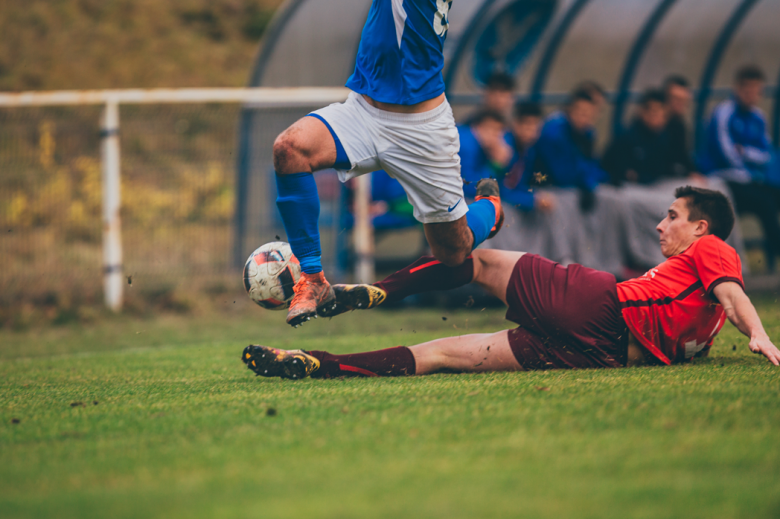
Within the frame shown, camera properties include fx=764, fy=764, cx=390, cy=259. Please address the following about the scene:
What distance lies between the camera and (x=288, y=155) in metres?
3.72

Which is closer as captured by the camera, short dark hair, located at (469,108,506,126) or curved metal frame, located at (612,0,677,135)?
short dark hair, located at (469,108,506,126)

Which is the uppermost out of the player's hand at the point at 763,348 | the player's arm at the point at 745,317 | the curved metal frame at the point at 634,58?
the curved metal frame at the point at 634,58

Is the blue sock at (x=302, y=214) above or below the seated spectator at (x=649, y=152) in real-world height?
below

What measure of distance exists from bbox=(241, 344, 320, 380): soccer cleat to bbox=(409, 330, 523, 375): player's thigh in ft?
1.90

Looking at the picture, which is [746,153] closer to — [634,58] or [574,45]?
[634,58]

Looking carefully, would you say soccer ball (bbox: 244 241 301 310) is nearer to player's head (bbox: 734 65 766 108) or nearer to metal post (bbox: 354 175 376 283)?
metal post (bbox: 354 175 376 283)

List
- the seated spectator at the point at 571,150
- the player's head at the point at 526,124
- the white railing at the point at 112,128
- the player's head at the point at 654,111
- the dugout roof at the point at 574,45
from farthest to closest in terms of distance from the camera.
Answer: the dugout roof at the point at 574,45 → the player's head at the point at 654,111 → the white railing at the point at 112,128 → the seated spectator at the point at 571,150 → the player's head at the point at 526,124

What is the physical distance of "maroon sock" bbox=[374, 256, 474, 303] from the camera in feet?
13.6

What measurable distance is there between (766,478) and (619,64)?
9796mm

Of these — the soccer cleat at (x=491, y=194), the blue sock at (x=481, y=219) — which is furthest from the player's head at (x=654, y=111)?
the blue sock at (x=481, y=219)

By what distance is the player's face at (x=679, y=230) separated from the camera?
4.08 meters

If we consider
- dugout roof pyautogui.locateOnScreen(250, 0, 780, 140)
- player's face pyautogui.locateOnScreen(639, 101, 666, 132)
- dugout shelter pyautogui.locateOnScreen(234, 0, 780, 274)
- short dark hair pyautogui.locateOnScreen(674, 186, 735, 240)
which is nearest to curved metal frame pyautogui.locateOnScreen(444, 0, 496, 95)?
dugout shelter pyautogui.locateOnScreen(234, 0, 780, 274)

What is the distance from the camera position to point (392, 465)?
2402 millimetres

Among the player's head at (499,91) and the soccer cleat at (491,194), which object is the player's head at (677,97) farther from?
the soccer cleat at (491,194)
